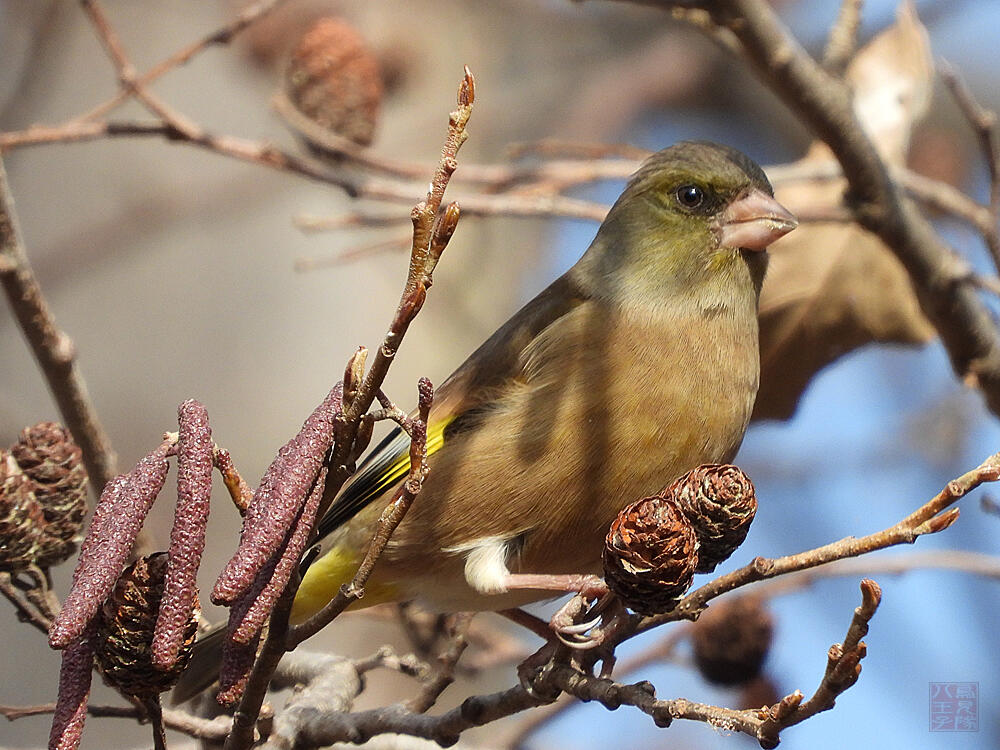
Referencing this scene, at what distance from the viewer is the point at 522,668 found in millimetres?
2646

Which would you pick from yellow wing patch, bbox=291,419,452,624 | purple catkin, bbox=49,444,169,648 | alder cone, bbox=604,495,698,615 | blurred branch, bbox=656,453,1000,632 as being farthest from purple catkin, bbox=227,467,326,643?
yellow wing patch, bbox=291,419,452,624

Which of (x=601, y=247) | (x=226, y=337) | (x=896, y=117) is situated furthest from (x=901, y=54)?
(x=226, y=337)

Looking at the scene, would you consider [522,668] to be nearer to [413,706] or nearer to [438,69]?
[413,706]

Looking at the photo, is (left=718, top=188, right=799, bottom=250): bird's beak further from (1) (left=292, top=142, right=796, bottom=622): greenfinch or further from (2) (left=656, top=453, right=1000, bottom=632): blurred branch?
(2) (left=656, top=453, right=1000, bottom=632): blurred branch

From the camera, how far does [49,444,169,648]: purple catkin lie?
5.04 ft

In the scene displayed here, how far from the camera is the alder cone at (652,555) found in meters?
1.81

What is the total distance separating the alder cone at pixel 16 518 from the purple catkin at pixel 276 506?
735 millimetres

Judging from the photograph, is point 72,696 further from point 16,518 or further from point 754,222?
point 754,222

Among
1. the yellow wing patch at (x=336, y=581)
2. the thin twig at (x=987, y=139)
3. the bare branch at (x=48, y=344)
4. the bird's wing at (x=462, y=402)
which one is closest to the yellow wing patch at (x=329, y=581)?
the yellow wing patch at (x=336, y=581)

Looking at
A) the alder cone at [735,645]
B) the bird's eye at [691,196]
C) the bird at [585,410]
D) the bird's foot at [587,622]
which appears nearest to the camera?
the bird's foot at [587,622]

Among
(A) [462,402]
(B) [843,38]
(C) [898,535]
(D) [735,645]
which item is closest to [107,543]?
(C) [898,535]

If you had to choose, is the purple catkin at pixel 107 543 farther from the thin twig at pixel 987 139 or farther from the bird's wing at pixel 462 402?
the thin twig at pixel 987 139

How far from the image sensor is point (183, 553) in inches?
62.2

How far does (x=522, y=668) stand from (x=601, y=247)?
1.40 meters
